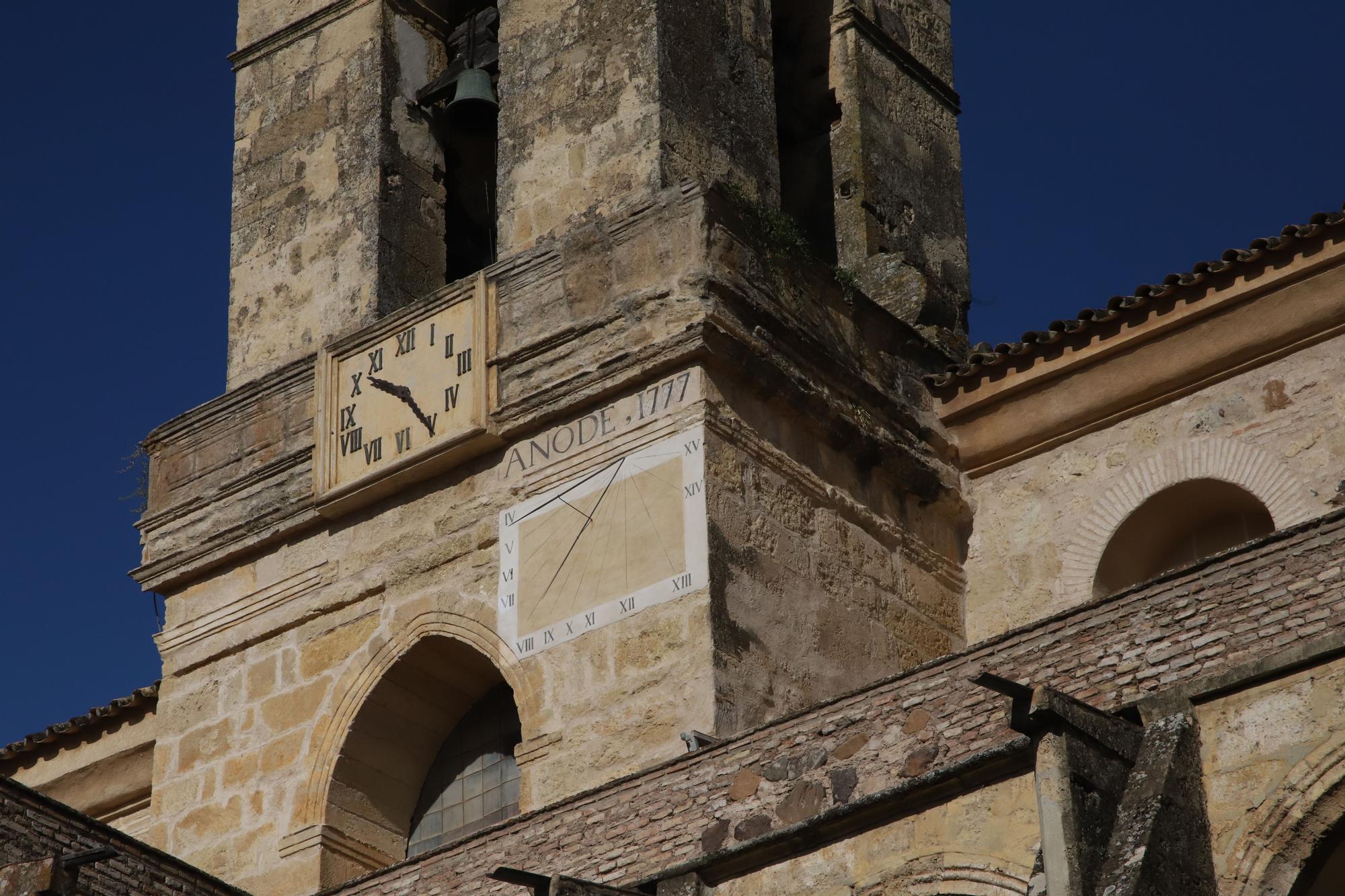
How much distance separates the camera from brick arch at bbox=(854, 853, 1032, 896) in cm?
1027

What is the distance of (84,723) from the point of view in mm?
17250

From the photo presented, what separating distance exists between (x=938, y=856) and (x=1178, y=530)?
491cm

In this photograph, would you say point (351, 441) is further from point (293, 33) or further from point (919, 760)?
point (919, 760)

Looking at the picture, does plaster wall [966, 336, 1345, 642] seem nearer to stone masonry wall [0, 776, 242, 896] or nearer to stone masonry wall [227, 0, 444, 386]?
stone masonry wall [227, 0, 444, 386]

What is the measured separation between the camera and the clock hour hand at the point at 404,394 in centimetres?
1474

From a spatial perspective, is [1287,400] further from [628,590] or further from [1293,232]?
[628,590]

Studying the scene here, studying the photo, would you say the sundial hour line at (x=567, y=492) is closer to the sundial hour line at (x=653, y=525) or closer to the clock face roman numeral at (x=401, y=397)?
the sundial hour line at (x=653, y=525)

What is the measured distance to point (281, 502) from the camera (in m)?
15.3

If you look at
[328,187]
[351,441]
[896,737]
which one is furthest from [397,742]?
[896,737]

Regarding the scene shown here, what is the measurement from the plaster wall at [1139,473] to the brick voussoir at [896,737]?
3.75 meters

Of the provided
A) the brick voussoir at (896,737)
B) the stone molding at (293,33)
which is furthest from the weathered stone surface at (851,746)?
the stone molding at (293,33)

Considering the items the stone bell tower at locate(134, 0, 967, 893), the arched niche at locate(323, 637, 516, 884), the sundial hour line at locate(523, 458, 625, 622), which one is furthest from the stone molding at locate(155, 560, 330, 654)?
the sundial hour line at locate(523, 458, 625, 622)

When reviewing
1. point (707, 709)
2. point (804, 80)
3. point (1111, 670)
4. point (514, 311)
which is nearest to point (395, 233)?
point (514, 311)

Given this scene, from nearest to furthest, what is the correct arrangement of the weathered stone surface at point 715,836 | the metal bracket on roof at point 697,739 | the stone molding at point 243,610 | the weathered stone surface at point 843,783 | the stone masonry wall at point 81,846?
the weathered stone surface at point 843,783, the weathered stone surface at point 715,836, the stone masonry wall at point 81,846, the metal bracket on roof at point 697,739, the stone molding at point 243,610
